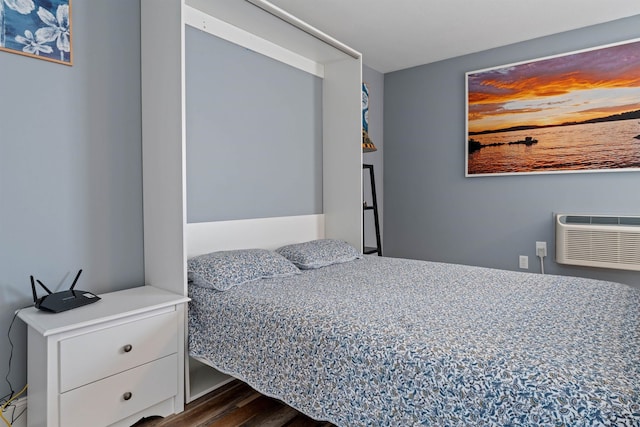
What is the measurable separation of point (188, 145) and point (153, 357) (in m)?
1.19

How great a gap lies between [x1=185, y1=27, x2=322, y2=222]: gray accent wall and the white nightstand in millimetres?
754

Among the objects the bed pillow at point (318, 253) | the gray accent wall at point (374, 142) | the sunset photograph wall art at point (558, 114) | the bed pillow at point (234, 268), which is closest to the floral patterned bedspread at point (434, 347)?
the bed pillow at point (234, 268)

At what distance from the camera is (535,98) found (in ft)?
10.4

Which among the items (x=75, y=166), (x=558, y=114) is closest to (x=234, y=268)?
(x=75, y=166)

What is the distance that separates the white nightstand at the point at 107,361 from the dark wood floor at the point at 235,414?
0.06 meters

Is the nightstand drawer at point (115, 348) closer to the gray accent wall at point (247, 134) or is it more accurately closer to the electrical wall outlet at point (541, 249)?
the gray accent wall at point (247, 134)

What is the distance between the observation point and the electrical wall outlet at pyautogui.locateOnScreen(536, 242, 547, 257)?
3150 millimetres

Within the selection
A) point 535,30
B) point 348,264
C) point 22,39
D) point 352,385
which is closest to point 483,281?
point 348,264

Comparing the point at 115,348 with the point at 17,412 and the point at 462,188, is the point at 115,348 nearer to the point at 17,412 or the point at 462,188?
the point at 17,412

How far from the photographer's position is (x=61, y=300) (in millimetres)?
1598

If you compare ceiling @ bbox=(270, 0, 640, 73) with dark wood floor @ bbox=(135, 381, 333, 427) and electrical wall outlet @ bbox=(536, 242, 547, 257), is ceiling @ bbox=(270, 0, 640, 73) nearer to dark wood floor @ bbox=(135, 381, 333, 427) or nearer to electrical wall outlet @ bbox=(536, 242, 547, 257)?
electrical wall outlet @ bbox=(536, 242, 547, 257)

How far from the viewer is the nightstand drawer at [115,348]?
57.4 inches

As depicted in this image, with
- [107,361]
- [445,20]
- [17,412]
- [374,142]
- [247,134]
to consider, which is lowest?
[17,412]

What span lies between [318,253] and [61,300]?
56.7 inches
